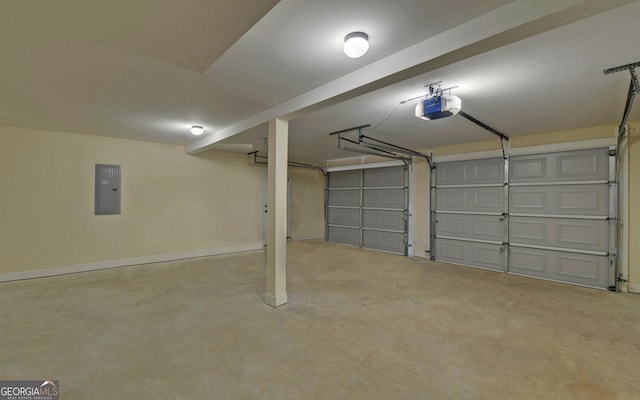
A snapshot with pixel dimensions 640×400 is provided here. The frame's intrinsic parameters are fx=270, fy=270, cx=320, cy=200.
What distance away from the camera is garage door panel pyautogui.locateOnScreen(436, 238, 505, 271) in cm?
487

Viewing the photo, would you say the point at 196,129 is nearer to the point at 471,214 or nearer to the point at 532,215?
the point at 471,214

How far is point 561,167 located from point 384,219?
342 cm

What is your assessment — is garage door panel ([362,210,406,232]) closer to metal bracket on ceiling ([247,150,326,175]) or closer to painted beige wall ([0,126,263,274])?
metal bracket on ceiling ([247,150,326,175])

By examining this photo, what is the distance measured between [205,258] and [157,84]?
394 centimetres

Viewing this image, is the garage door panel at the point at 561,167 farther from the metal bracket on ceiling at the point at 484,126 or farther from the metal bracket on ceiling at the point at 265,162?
the metal bracket on ceiling at the point at 265,162

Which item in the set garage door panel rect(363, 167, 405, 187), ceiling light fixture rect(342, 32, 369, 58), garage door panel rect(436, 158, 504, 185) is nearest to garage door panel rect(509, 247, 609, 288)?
garage door panel rect(436, 158, 504, 185)

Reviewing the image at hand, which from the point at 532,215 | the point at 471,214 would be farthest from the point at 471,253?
the point at 532,215

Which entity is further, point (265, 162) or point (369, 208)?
point (369, 208)

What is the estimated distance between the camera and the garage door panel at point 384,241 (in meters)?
6.31

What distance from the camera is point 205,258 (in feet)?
18.6

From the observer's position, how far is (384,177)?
6.69 meters

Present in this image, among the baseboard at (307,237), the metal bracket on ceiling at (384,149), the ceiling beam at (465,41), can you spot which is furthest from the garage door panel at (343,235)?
the ceiling beam at (465,41)

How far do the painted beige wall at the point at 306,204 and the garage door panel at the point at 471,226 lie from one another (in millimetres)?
3577

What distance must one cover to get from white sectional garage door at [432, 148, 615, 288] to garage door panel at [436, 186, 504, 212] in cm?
2
